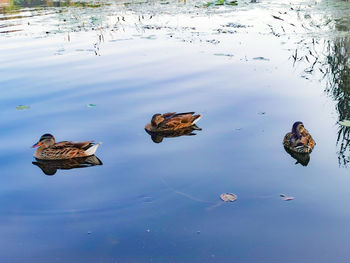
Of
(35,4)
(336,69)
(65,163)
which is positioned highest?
(35,4)

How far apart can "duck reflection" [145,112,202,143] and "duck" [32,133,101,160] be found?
1226 mm

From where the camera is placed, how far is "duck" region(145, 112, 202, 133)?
7760 millimetres

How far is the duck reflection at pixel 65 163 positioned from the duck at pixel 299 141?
2.91m

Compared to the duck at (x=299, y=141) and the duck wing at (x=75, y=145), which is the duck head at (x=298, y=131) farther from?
the duck wing at (x=75, y=145)

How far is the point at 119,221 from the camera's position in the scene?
498 centimetres

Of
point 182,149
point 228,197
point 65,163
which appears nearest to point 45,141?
point 65,163

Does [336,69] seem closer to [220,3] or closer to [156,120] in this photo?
[156,120]

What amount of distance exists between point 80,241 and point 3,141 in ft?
11.8

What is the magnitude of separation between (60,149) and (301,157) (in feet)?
12.4

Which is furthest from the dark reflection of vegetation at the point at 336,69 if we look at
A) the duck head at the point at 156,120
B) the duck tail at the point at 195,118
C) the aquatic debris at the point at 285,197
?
the duck head at the point at 156,120

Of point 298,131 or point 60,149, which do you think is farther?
point 60,149

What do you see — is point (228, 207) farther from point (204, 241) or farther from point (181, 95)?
point (181, 95)

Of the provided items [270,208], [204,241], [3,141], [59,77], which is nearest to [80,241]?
[204,241]

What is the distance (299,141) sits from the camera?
21.2 feet
